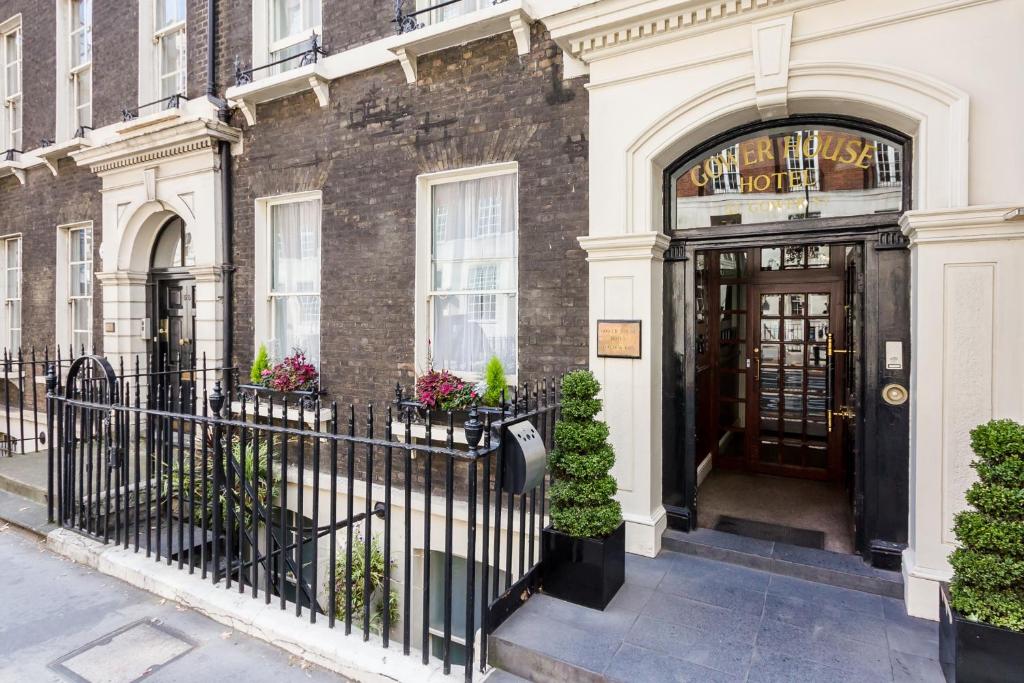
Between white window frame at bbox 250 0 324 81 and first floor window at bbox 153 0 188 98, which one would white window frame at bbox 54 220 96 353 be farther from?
white window frame at bbox 250 0 324 81

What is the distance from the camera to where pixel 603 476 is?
3521mm

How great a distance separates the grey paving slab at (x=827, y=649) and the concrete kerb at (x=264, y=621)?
1837 millimetres

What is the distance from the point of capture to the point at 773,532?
464 cm

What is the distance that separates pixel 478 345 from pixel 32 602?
3.89 meters

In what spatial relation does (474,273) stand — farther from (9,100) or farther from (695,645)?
(9,100)

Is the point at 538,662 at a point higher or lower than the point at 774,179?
lower

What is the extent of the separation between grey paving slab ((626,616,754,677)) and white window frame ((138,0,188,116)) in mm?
8821

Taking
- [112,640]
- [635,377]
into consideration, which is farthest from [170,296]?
[635,377]

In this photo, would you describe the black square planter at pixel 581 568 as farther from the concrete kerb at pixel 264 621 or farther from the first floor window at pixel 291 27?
the first floor window at pixel 291 27

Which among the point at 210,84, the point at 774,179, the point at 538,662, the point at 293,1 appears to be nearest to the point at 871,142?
the point at 774,179

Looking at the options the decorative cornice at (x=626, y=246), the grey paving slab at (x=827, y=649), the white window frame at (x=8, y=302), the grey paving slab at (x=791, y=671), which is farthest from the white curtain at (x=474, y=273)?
the white window frame at (x=8, y=302)

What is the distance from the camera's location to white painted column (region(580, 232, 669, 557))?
4398mm

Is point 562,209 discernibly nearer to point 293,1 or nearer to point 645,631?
point 645,631

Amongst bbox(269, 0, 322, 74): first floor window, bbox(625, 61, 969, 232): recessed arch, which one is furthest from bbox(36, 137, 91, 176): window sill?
bbox(625, 61, 969, 232): recessed arch
